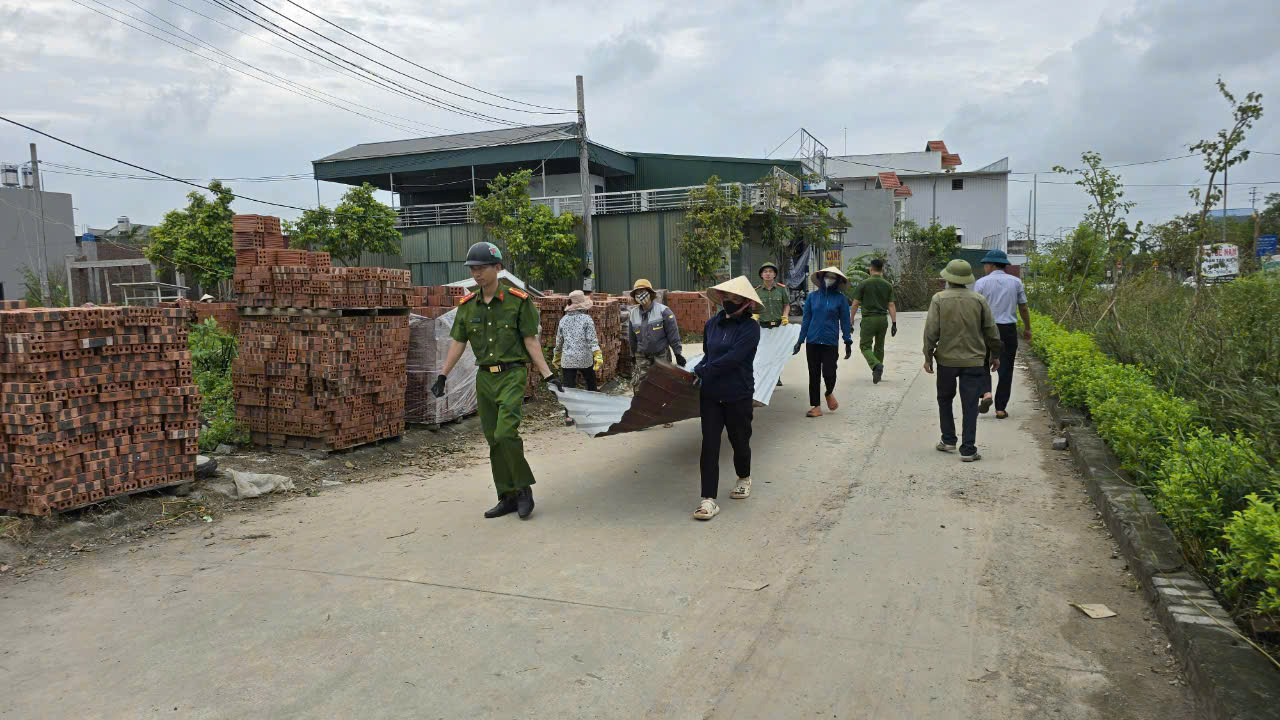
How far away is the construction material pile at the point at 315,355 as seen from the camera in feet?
25.5

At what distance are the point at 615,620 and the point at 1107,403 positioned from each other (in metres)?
4.86

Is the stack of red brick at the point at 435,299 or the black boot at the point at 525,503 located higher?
the stack of red brick at the point at 435,299

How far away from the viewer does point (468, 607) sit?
427 cm

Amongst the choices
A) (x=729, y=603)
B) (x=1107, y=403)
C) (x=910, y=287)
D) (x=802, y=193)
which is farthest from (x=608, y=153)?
(x=729, y=603)

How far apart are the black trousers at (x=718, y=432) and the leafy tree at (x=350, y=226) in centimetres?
2770

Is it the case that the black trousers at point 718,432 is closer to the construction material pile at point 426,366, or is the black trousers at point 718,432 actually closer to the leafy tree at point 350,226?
the construction material pile at point 426,366

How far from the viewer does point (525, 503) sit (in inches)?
235

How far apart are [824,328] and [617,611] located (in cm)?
622

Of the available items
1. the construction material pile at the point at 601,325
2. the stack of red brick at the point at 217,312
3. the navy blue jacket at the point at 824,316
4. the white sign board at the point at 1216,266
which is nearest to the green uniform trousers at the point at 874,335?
→ the navy blue jacket at the point at 824,316

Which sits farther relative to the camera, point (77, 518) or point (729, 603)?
point (77, 518)

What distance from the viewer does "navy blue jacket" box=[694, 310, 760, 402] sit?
5.90 metres

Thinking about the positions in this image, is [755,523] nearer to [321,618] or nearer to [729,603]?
[729,603]

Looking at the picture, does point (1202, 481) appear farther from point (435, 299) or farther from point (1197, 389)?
point (435, 299)

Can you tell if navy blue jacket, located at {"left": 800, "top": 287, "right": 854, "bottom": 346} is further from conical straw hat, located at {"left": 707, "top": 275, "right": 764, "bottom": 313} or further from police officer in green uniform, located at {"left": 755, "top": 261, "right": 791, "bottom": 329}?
conical straw hat, located at {"left": 707, "top": 275, "right": 764, "bottom": 313}
